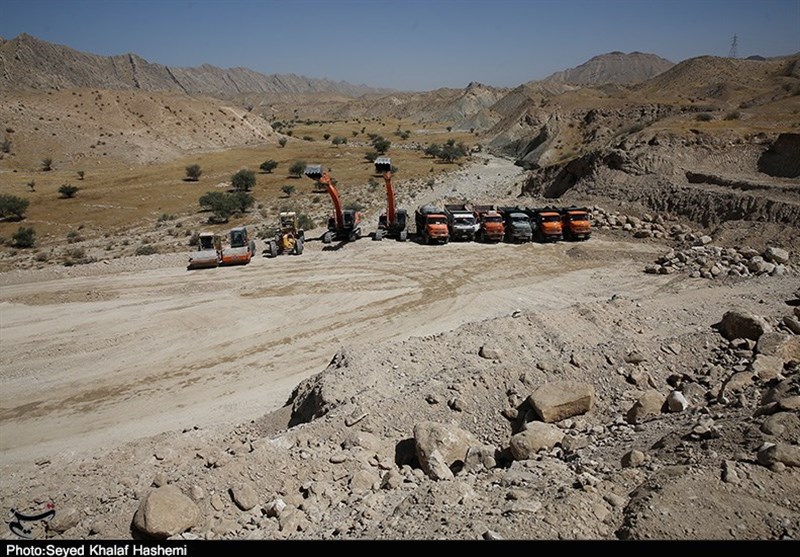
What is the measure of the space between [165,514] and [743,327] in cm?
1200

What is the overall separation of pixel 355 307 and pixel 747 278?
14.3m

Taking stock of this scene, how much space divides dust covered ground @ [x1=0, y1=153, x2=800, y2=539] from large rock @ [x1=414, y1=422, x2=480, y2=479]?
21 cm

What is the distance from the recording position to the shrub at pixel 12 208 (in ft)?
115

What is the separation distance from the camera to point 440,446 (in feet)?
26.1

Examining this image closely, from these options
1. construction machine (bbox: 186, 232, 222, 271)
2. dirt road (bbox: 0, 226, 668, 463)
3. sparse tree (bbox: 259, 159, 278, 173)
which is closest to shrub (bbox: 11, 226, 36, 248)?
dirt road (bbox: 0, 226, 668, 463)

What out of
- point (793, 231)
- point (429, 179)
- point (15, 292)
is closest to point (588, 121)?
point (429, 179)

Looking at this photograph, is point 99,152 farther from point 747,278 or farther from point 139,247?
point 747,278

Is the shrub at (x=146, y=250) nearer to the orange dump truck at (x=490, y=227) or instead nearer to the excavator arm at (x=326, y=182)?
the excavator arm at (x=326, y=182)

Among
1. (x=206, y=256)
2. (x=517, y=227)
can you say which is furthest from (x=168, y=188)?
(x=517, y=227)

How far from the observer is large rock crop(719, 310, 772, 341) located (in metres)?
11.5

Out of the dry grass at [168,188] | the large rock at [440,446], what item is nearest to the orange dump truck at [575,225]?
the dry grass at [168,188]

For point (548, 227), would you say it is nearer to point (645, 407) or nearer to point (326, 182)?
point (326, 182)

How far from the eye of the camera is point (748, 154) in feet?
103

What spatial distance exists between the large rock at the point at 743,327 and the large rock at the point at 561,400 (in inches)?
188
